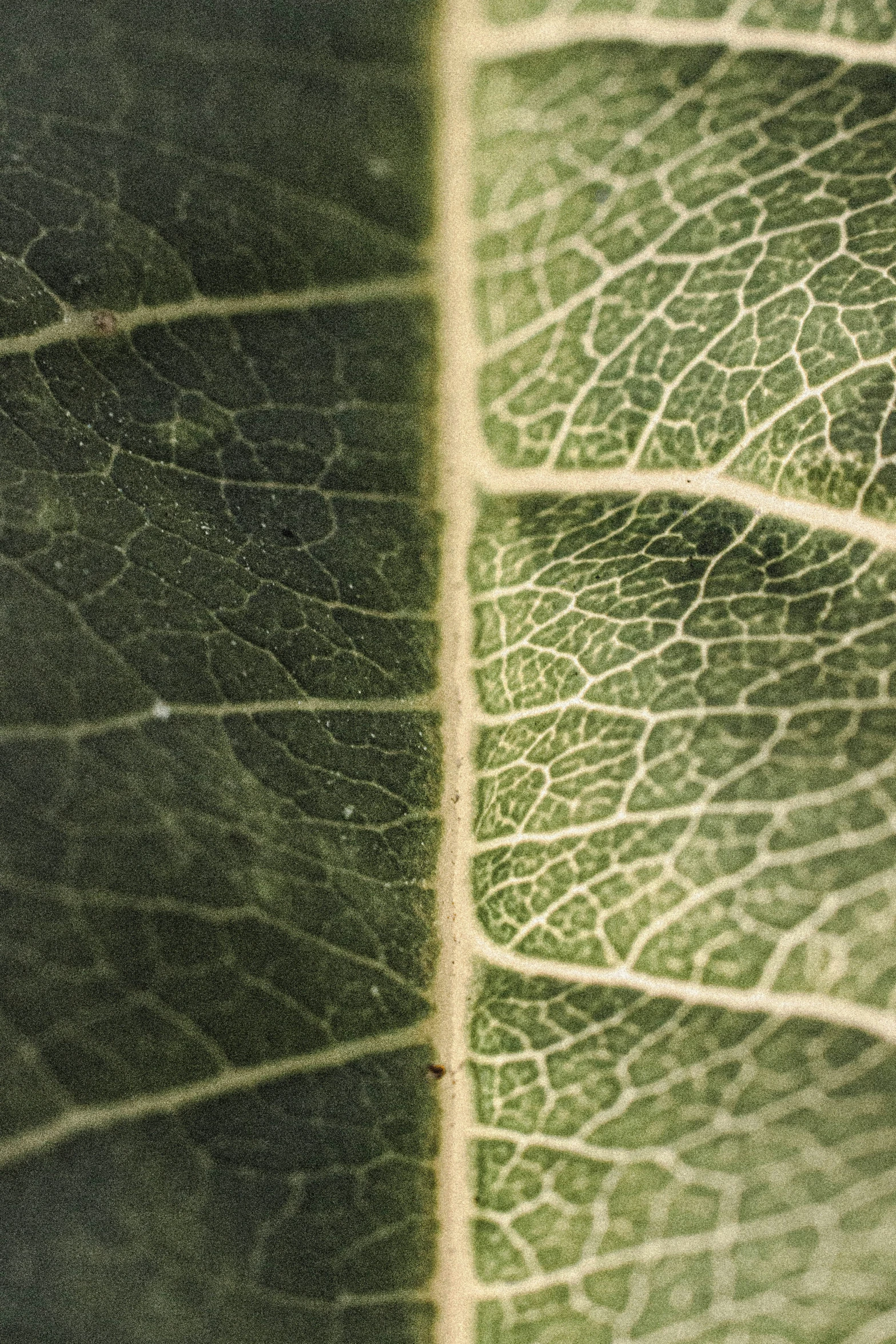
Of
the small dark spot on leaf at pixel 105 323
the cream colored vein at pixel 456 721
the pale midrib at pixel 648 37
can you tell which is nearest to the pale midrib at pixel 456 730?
the cream colored vein at pixel 456 721

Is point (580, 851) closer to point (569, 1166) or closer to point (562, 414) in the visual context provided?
point (569, 1166)

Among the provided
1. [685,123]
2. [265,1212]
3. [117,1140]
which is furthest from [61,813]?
[685,123]

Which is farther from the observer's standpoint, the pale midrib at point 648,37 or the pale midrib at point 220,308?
the pale midrib at point 220,308

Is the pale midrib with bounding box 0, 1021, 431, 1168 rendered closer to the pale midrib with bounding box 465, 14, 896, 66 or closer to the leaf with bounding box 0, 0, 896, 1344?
the leaf with bounding box 0, 0, 896, 1344

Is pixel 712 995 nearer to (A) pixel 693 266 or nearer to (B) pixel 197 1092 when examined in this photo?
(B) pixel 197 1092

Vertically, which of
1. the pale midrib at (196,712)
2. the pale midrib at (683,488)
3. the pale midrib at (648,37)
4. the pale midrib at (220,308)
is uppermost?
the pale midrib at (648,37)

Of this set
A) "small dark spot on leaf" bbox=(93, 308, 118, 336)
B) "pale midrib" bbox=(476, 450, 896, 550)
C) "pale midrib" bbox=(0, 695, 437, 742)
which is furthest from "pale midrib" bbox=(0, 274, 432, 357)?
"pale midrib" bbox=(0, 695, 437, 742)

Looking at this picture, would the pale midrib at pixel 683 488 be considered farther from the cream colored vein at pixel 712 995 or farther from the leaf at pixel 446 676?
the cream colored vein at pixel 712 995
